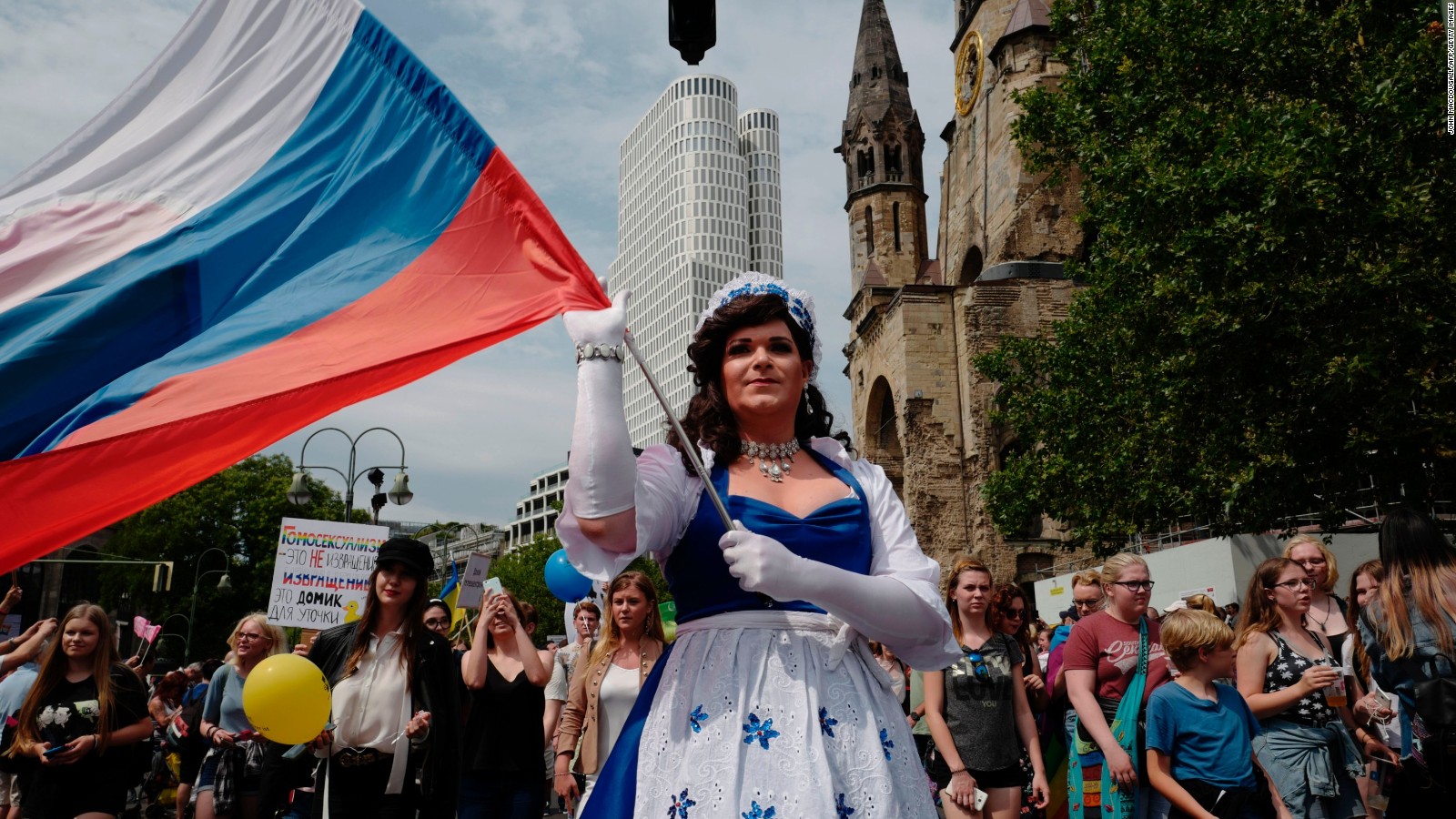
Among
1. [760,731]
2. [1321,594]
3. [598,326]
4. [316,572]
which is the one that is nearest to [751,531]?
[760,731]

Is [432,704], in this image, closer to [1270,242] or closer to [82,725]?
[82,725]

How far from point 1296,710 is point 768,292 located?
4.22 m

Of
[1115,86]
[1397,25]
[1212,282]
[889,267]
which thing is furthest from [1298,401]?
[889,267]

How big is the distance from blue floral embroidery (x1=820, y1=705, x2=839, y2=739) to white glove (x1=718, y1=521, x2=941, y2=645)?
0.66 ft

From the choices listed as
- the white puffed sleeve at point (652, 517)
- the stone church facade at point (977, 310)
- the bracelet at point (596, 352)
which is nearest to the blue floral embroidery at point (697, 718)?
the white puffed sleeve at point (652, 517)

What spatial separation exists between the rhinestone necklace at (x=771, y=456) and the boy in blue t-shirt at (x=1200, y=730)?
3320 mm

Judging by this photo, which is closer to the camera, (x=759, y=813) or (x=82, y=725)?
(x=759, y=813)

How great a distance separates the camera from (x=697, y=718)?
2527mm

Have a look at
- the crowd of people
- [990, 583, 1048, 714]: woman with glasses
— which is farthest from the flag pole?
[990, 583, 1048, 714]: woman with glasses

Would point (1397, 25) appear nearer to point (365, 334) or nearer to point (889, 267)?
point (365, 334)

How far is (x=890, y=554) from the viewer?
2869 mm

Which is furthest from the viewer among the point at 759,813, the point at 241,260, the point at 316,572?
the point at 316,572

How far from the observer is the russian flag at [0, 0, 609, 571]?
9.70ft

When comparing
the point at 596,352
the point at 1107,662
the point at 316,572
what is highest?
the point at 316,572
